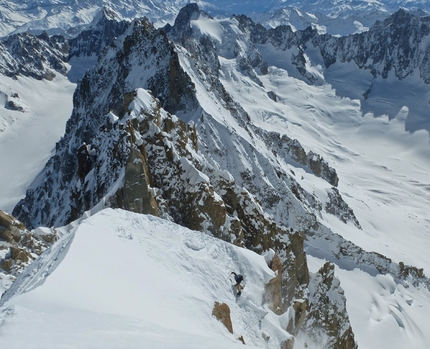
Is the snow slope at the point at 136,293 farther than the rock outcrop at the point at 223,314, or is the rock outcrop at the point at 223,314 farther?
the rock outcrop at the point at 223,314

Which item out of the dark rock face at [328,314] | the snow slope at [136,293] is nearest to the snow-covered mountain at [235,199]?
the dark rock face at [328,314]

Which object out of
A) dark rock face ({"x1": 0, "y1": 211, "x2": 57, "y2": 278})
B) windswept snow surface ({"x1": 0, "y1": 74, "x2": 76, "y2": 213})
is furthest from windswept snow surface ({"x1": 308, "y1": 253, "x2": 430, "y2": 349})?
windswept snow surface ({"x1": 0, "y1": 74, "x2": 76, "y2": 213})

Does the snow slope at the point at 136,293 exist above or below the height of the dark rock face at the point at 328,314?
above

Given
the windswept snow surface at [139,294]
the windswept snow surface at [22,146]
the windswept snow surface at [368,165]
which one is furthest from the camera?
the windswept snow surface at [22,146]

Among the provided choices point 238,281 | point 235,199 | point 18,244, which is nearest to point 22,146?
point 18,244

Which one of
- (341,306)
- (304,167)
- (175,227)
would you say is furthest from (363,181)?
(175,227)

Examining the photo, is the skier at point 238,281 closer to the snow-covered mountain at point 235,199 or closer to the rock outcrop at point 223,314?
the snow-covered mountain at point 235,199

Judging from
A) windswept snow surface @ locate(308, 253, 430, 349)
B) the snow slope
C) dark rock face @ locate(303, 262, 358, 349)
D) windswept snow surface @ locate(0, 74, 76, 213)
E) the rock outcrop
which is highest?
the snow slope

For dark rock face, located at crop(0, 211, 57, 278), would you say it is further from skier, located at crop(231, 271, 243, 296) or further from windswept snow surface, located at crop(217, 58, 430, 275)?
windswept snow surface, located at crop(217, 58, 430, 275)

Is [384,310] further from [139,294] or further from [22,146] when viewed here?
[22,146]

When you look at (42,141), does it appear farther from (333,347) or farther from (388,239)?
(333,347)
